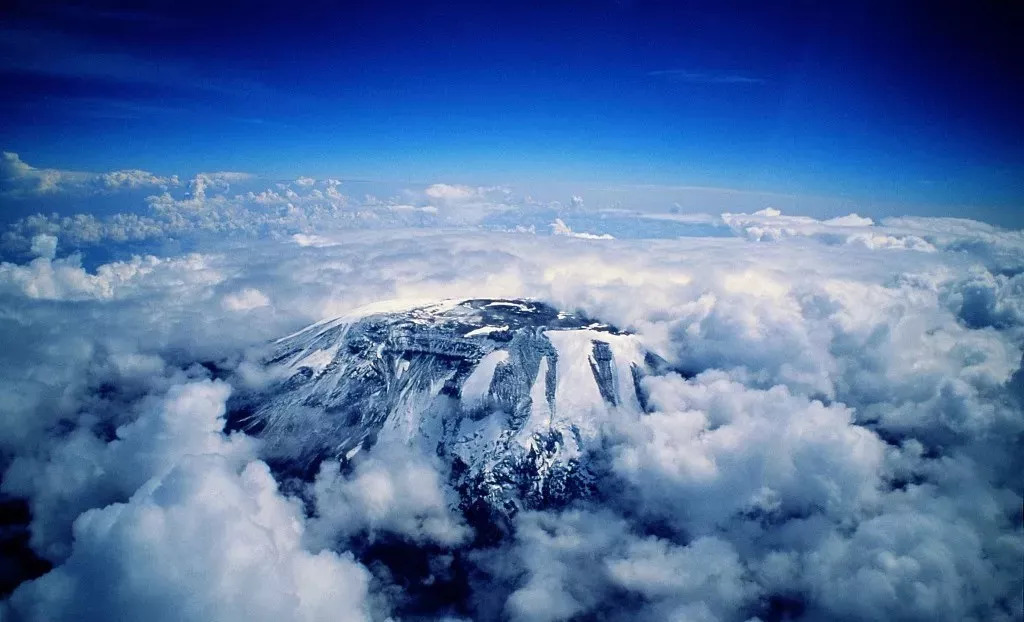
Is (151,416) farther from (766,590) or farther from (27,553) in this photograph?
(766,590)

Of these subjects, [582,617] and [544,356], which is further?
[544,356]

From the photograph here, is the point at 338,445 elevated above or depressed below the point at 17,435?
below

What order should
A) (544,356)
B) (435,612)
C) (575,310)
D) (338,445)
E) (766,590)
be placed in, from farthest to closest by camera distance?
(575,310)
(544,356)
(338,445)
(435,612)
(766,590)

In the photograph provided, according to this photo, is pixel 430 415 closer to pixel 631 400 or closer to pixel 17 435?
pixel 631 400

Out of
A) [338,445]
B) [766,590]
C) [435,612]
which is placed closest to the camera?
[766,590]

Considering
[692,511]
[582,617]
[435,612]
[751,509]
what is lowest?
[435,612]

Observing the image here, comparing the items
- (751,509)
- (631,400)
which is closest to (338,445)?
(631,400)
